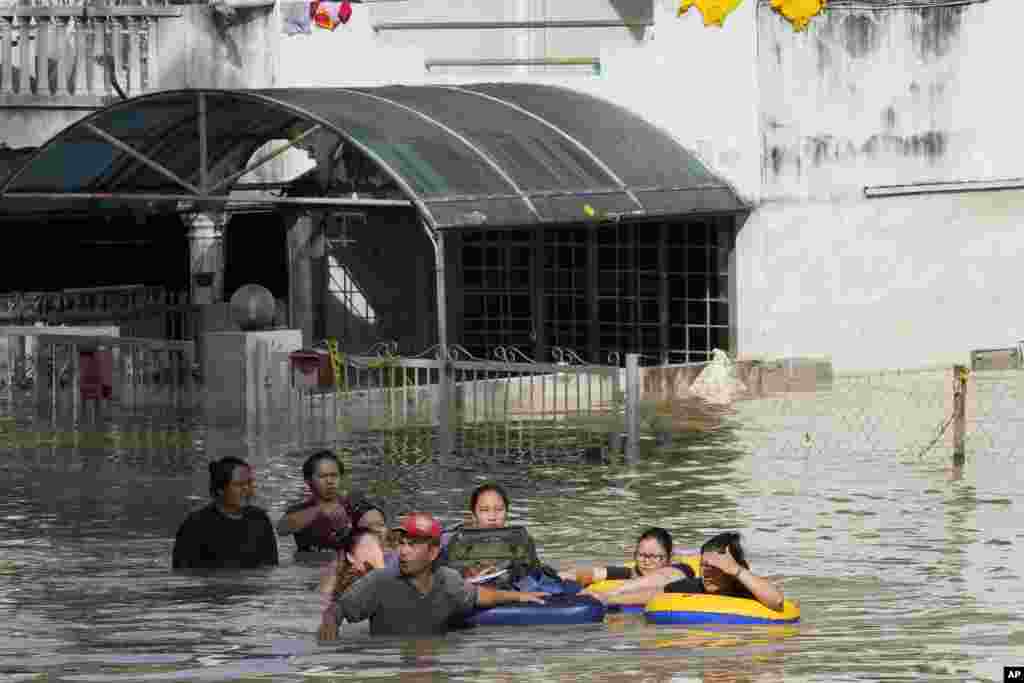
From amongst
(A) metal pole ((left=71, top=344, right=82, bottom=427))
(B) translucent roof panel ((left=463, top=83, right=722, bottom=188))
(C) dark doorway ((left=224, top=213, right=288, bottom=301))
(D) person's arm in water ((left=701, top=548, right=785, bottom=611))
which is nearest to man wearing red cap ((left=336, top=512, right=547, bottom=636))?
(D) person's arm in water ((left=701, top=548, right=785, bottom=611))

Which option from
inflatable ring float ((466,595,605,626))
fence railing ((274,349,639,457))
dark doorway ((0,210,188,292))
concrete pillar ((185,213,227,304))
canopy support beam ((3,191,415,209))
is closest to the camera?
inflatable ring float ((466,595,605,626))

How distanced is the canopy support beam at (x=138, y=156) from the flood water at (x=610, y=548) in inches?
125

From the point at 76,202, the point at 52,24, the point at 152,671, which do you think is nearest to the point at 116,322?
the point at 76,202

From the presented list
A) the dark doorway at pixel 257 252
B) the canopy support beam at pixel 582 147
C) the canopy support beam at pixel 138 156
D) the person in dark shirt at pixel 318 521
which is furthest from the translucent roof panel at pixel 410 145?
the person in dark shirt at pixel 318 521

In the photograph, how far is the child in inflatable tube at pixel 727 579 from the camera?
20.0 meters

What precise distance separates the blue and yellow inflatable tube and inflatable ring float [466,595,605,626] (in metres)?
0.49

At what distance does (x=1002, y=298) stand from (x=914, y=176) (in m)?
2.33

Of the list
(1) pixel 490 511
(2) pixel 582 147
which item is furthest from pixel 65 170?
(1) pixel 490 511

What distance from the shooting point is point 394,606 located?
18672 mm

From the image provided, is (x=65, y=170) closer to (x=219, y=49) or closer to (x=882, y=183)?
(x=219, y=49)

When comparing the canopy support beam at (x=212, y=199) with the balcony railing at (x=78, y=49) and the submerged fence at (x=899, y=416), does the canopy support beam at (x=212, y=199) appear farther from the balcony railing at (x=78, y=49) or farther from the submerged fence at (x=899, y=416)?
the submerged fence at (x=899, y=416)

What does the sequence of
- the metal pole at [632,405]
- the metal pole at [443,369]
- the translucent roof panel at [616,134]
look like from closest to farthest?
the metal pole at [632,405], the metal pole at [443,369], the translucent roof panel at [616,134]

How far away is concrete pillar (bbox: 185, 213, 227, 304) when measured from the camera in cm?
3975

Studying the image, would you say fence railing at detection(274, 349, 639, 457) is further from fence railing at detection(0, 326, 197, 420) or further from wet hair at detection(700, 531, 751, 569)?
wet hair at detection(700, 531, 751, 569)
